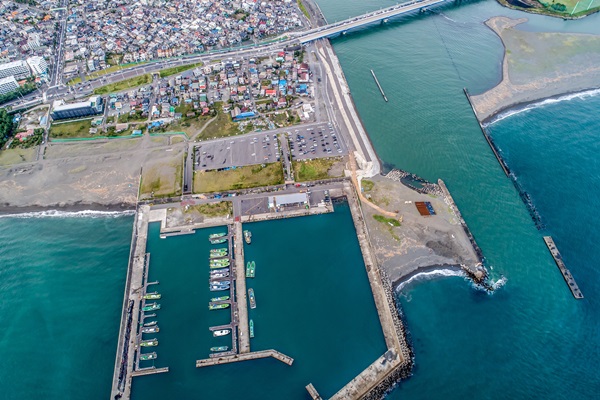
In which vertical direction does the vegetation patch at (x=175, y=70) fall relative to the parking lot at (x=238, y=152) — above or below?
above

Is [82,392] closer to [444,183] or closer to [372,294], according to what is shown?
[372,294]

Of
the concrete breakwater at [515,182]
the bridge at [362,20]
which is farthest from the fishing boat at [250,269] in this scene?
the bridge at [362,20]

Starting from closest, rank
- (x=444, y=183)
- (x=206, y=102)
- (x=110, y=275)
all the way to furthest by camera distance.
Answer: (x=110, y=275)
(x=444, y=183)
(x=206, y=102)

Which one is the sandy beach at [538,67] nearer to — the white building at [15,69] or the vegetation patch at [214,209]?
the vegetation patch at [214,209]

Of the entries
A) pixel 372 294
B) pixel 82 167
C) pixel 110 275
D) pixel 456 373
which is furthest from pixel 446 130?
pixel 82 167

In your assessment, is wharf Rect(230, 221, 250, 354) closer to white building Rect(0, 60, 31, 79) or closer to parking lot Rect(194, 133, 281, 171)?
parking lot Rect(194, 133, 281, 171)

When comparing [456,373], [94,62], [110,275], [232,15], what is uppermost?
[232,15]

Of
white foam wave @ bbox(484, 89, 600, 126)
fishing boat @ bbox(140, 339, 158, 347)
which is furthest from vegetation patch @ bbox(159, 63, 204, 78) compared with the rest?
white foam wave @ bbox(484, 89, 600, 126)
